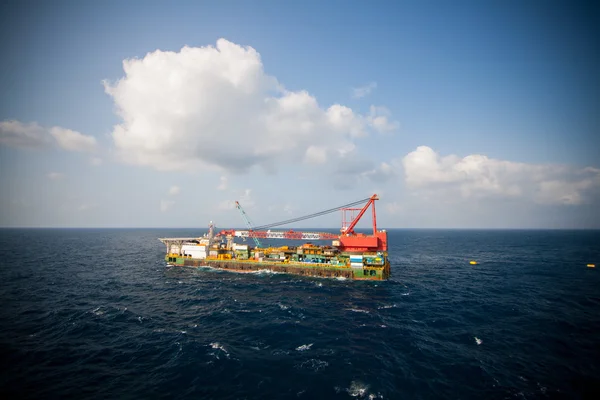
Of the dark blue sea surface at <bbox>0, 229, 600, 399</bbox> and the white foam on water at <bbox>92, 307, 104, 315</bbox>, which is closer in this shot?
the dark blue sea surface at <bbox>0, 229, 600, 399</bbox>

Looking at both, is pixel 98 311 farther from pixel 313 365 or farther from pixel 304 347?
pixel 313 365

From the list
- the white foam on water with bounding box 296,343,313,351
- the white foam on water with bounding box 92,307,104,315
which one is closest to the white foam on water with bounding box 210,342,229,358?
the white foam on water with bounding box 296,343,313,351

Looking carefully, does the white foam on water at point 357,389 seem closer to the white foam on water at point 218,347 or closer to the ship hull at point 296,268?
the white foam on water at point 218,347

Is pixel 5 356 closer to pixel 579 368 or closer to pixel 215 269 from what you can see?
pixel 215 269

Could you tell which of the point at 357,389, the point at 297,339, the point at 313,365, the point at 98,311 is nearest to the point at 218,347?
the point at 297,339

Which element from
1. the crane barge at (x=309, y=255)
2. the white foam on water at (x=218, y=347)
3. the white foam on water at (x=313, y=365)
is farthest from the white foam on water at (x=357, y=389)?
the crane barge at (x=309, y=255)

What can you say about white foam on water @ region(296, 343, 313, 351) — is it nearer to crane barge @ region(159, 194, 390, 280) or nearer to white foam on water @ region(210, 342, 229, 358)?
white foam on water @ region(210, 342, 229, 358)
